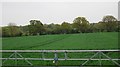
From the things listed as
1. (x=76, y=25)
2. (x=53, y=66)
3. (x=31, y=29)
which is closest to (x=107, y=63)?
(x=53, y=66)

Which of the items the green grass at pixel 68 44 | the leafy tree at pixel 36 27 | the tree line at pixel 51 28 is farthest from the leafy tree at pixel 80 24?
the green grass at pixel 68 44

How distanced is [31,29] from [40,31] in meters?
3.60

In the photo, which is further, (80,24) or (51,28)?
(80,24)

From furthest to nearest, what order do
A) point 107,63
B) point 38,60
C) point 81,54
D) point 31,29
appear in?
point 31,29 < point 81,54 < point 38,60 < point 107,63

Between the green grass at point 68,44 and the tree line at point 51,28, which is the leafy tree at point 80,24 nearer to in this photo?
the tree line at point 51,28

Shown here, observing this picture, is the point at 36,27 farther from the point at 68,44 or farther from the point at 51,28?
the point at 68,44

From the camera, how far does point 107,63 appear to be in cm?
1170

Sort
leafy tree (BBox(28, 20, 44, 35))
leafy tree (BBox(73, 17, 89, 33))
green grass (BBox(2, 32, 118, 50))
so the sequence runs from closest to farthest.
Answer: green grass (BBox(2, 32, 118, 50)) < leafy tree (BBox(28, 20, 44, 35)) < leafy tree (BBox(73, 17, 89, 33))

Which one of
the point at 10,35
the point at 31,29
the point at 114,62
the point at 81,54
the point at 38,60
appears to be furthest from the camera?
the point at 31,29

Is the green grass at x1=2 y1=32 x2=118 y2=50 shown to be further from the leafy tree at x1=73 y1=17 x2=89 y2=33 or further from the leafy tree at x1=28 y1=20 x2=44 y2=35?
the leafy tree at x1=73 y1=17 x2=89 y2=33

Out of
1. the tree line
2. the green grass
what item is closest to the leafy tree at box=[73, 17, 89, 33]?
the tree line

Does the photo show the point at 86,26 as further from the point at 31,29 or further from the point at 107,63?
the point at 107,63

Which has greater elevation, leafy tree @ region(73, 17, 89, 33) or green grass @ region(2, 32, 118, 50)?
leafy tree @ region(73, 17, 89, 33)

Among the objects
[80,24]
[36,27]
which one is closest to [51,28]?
[36,27]
